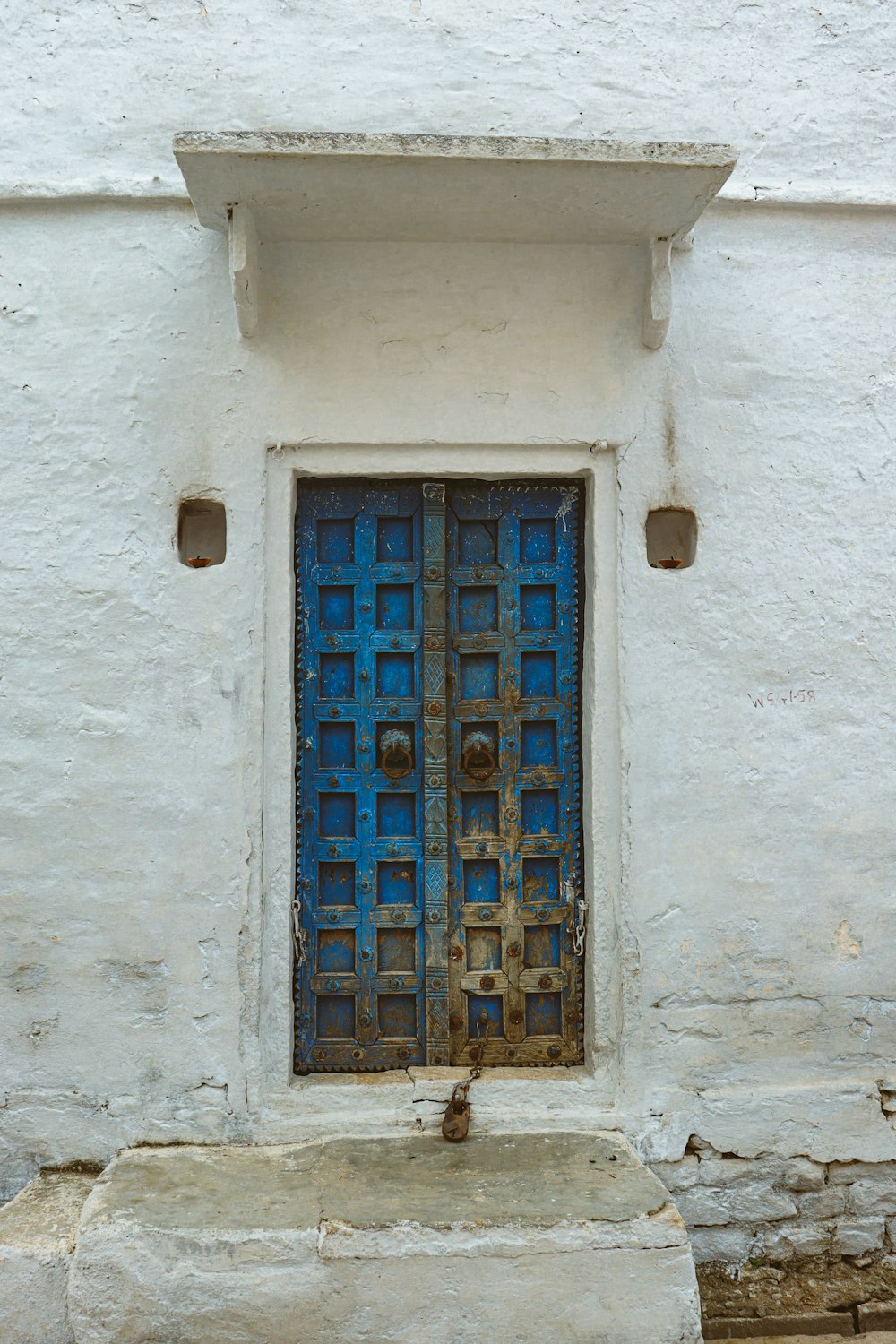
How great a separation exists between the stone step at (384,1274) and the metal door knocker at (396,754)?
1.28 metres

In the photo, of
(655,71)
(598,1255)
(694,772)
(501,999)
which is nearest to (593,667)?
(694,772)

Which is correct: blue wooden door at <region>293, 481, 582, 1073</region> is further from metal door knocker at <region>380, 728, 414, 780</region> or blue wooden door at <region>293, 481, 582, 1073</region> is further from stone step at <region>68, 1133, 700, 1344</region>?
stone step at <region>68, 1133, 700, 1344</region>

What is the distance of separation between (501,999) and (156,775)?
138 cm

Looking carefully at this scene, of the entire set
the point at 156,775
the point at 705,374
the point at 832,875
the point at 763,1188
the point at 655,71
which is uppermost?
the point at 655,71

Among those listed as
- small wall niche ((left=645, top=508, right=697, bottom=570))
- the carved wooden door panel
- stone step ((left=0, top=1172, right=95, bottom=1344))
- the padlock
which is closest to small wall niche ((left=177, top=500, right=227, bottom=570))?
the carved wooden door panel

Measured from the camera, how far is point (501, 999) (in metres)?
3.44

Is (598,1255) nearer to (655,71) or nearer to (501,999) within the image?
(501,999)

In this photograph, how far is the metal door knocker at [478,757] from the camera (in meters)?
3.40

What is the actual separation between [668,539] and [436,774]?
3.81 feet

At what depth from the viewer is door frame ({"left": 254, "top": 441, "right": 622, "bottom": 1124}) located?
3.27 metres

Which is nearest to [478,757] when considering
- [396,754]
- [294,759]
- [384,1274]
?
[396,754]

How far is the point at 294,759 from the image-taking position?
11.0 ft

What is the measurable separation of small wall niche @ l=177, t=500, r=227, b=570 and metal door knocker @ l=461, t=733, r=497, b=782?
1.05 meters

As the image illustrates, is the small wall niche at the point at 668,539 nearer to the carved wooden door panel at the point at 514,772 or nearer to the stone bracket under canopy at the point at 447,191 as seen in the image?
the carved wooden door panel at the point at 514,772
